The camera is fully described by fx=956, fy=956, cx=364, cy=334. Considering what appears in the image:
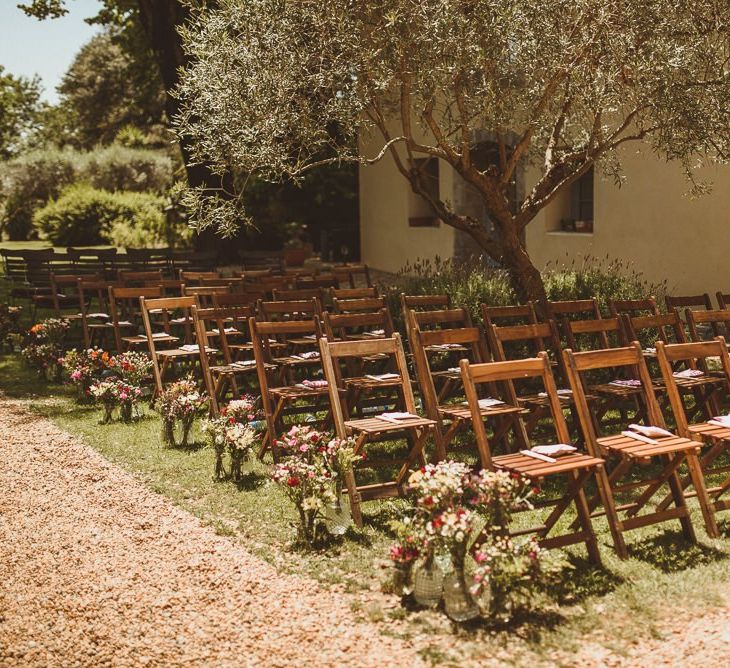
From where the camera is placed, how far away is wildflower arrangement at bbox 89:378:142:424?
799 centimetres

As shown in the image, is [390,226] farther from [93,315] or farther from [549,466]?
[549,466]

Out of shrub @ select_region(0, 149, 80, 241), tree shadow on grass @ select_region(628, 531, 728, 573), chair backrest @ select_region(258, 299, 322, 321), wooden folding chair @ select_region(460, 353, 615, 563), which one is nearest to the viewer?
wooden folding chair @ select_region(460, 353, 615, 563)

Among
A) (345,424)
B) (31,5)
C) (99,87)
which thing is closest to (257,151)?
(345,424)

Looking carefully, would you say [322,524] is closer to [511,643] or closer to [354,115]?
[511,643]

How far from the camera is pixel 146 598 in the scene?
14.3 feet

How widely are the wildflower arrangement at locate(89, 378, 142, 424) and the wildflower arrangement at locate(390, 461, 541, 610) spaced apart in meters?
4.23

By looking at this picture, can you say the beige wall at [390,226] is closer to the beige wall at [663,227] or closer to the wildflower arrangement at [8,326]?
the beige wall at [663,227]

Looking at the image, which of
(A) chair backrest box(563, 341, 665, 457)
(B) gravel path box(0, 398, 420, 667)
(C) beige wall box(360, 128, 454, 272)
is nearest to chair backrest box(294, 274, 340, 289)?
(B) gravel path box(0, 398, 420, 667)

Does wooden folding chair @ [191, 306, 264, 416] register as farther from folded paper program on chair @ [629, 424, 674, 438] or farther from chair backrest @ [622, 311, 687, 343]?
folded paper program on chair @ [629, 424, 674, 438]

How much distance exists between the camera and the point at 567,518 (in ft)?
17.4

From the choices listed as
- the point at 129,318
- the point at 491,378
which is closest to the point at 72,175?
the point at 129,318

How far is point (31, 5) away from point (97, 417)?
46.3ft

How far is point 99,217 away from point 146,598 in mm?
25933

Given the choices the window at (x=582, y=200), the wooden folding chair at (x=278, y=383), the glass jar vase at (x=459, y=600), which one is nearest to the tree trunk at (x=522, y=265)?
the wooden folding chair at (x=278, y=383)
